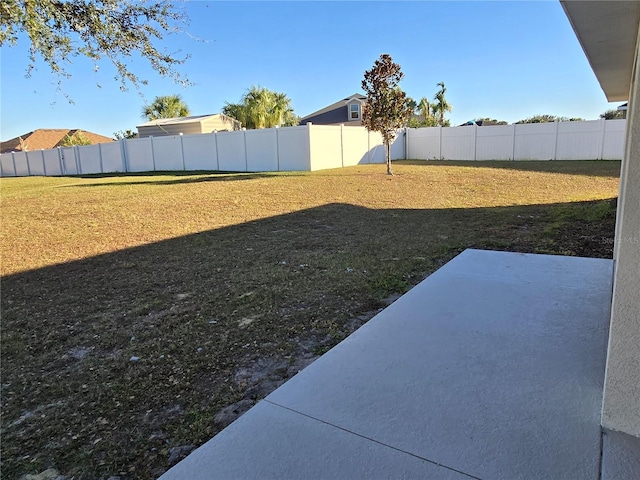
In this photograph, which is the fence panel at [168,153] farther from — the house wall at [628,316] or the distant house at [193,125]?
the house wall at [628,316]

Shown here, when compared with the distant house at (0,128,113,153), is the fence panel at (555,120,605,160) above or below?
below

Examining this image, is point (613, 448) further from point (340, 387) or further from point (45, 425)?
point (45, 425)

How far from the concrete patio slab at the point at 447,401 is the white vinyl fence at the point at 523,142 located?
22.9m

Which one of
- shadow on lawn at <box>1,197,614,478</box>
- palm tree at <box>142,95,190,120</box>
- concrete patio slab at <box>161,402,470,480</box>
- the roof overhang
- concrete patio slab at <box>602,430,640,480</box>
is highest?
palm tree at <box>142,95,190,120</box>

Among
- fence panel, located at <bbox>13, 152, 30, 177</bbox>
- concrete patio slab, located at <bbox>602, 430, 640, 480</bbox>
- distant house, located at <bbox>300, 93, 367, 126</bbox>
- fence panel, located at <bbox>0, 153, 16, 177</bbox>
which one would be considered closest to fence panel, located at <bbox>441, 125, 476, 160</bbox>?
Result: distant house, located at <bbox>300, 93, 367, 126</bbox>

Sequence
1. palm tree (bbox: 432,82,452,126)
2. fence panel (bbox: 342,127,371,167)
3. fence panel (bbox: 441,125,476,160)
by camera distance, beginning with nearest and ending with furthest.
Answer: fence panel (bbox: 342,127,371,167) → fence panel (bbox: 441,125,476,160) → palm tree (bbox: 432,82,452,126)

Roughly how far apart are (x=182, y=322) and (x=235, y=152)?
20056 millimetres

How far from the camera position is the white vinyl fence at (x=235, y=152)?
20.8 metres

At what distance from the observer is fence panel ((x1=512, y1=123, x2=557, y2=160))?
2352cm

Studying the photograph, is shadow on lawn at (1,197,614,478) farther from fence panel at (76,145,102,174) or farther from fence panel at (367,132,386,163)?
fence panel at (76,145,102,174)

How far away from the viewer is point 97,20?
A: 5.83m

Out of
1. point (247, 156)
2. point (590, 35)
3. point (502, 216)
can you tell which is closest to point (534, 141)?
point (247, 156)

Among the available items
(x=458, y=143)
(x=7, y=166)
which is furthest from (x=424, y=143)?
(x=7, y=166)

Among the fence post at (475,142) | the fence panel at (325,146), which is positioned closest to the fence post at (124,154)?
the fence panel at (325,146)
